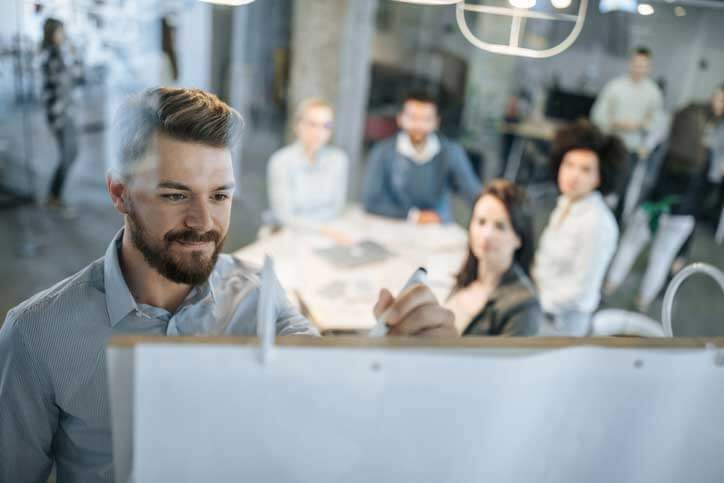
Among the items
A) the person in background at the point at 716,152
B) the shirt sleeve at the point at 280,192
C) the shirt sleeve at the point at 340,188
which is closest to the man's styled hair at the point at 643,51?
the person in background at the point at 716,152

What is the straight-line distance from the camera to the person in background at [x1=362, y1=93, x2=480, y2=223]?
346cm

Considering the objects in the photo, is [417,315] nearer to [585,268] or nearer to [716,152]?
[585,268]

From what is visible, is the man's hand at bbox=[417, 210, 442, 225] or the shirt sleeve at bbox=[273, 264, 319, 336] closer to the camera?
the shirt sleeve at bbox=[273, 264, 319, 336]

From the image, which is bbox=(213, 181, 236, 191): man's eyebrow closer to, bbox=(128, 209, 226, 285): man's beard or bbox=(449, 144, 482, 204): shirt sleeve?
bbox=(128, 209, 226, 285): man's beard

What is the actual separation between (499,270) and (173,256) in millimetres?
1268

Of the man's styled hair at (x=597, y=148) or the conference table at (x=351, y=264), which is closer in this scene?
the conference table at (x=351, y=264)

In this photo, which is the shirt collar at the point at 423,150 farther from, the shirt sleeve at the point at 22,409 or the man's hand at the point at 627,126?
the shirt sleeve at the point at 22,409

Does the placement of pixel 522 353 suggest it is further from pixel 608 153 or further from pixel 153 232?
pixel 608 153

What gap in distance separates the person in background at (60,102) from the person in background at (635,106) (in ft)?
11.2

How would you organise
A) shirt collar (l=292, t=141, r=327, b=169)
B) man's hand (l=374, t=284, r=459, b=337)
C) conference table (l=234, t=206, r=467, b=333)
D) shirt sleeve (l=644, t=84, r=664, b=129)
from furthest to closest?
shirt sleeve (l=644, t=84, r=664, b=129), shirt collar (l=292, t=141, r=327, b=169), conference table (l=234, t=206, r=467, b=333), man's hand (l=374, t=284, r=459, b=337)

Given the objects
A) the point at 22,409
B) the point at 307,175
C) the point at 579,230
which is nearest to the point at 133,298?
the point at 22,409

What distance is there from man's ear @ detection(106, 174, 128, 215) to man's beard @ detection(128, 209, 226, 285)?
23 millimetres

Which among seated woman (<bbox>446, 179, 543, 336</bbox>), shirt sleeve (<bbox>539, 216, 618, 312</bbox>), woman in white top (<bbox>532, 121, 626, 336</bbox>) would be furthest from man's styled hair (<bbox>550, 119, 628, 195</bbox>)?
seated woman (<bbox>446, 179, 543, 336</bbox>)

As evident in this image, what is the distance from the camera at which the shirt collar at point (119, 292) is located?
1.09 m
